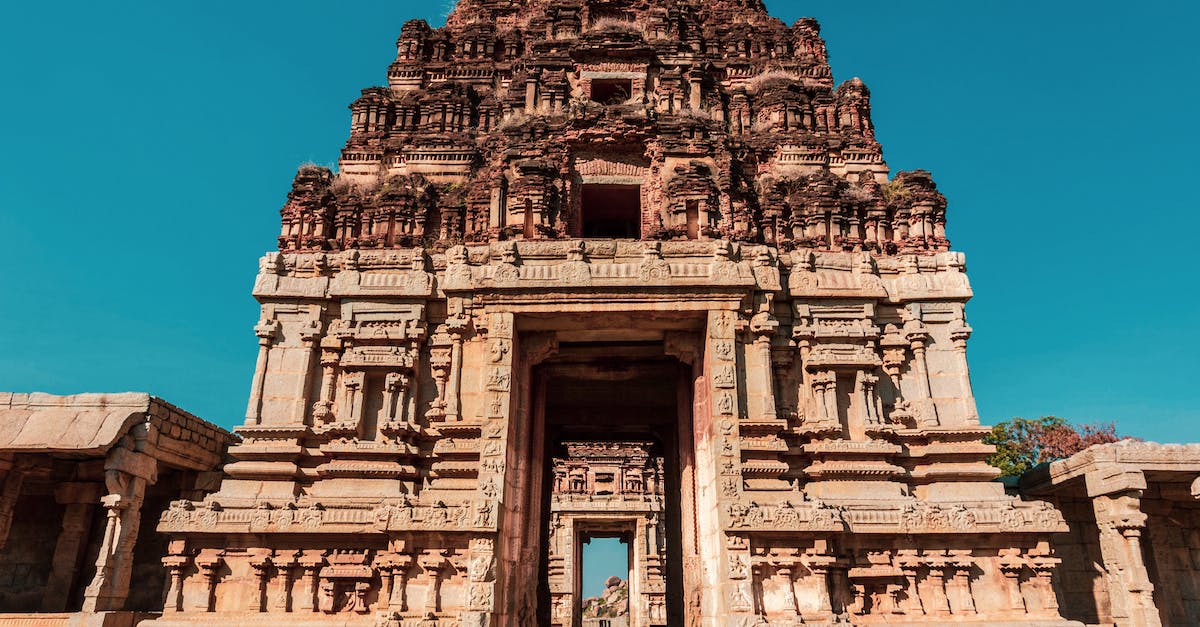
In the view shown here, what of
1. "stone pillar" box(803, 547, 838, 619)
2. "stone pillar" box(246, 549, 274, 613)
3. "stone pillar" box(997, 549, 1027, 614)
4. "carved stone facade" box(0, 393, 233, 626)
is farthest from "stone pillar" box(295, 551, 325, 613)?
"stone pillar" box(997, 549, 1027, 614)

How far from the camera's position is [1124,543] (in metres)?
11.9

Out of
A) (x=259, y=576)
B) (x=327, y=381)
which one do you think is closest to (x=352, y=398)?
(x=327, y=381)

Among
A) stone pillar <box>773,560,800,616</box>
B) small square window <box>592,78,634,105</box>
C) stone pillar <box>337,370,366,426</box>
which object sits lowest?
stone pillar <box>773,560,800,616</box>

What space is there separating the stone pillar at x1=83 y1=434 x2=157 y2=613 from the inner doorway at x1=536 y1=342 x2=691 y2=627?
6.99 m

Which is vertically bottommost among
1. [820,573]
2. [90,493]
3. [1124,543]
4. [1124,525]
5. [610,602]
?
[610,602]

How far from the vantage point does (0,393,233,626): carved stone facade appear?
1150cm

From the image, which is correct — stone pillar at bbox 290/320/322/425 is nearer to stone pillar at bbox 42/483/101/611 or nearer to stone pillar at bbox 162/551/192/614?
stone pillar at bbox 162/551/192/614

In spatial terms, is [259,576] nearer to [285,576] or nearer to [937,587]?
[285,576]

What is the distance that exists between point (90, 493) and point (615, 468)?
18071 millimetres

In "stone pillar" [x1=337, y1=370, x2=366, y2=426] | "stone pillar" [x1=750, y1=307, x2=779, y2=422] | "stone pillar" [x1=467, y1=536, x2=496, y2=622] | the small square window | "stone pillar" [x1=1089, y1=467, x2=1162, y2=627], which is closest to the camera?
"stone pillar" [x1=467, y1=536, x2=496, y2=622]

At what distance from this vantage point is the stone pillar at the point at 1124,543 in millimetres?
11555

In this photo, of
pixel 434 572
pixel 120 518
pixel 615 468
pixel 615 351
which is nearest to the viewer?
pixel 434 572

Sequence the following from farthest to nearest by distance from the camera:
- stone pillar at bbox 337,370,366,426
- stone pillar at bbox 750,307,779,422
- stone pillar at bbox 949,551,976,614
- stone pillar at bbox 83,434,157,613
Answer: stone pillar at bbox 337,370,366,426 → stone pillar at bbox 750,307,779,422 → stone pillar at bbox 949,551,976,614 → stone pillar at bbox 83,434,157,613

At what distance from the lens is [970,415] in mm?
12891
